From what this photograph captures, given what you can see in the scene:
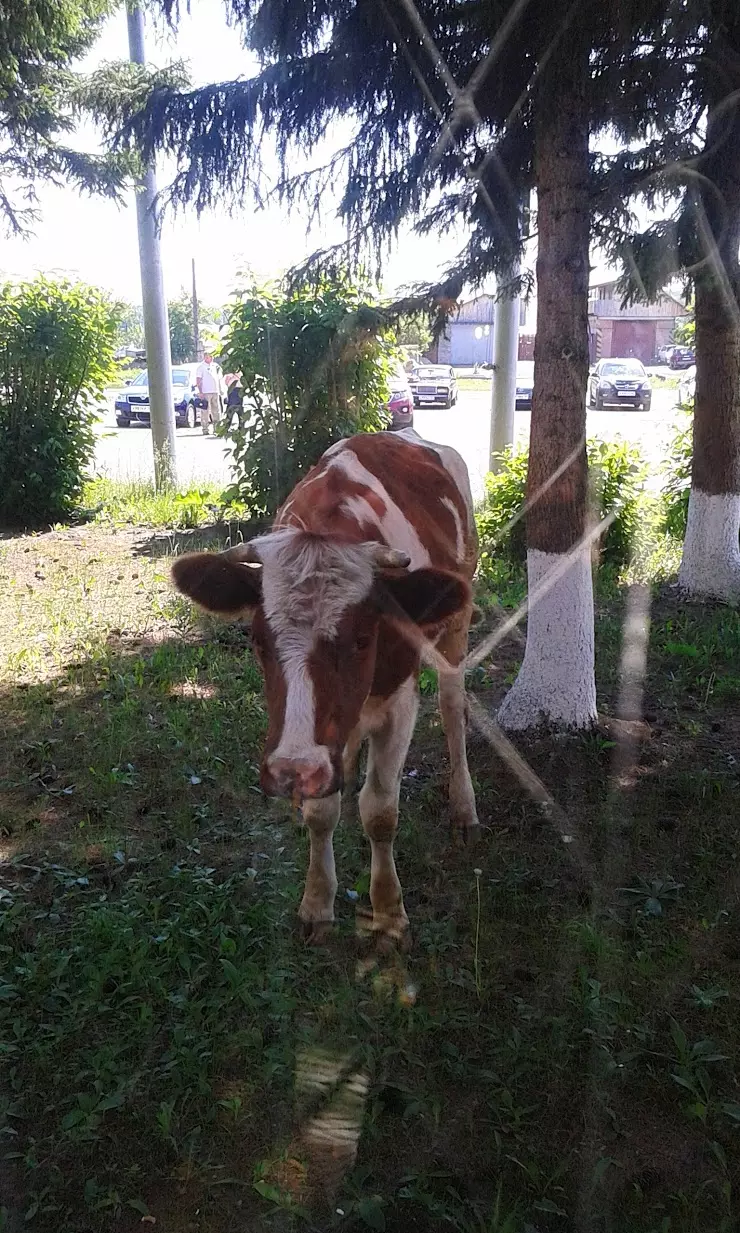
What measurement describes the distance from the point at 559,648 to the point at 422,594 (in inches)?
86.7

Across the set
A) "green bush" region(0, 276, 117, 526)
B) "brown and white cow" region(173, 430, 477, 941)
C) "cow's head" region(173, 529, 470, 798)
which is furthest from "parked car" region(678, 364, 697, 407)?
"cow's head" region(173, 529, 470, 798)

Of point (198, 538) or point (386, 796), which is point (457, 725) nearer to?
point (386, 796)

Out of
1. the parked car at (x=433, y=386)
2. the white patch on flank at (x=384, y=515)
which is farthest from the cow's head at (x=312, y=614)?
the parked car at (x=433, y=386)

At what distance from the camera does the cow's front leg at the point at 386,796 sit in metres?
3.76

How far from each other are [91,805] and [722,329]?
5.76 m

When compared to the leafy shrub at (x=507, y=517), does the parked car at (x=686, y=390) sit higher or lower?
higher

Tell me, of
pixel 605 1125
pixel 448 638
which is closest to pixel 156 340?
pixel 448 638

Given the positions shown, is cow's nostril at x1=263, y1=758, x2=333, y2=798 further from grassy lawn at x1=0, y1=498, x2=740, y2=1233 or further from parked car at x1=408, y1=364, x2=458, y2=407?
parked car at x1=408, y1=364, x2=458, y2=407

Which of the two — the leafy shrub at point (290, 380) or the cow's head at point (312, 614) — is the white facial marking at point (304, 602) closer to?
the cow's head at point (312, 614)

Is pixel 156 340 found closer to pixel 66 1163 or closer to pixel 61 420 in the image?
pixel 61 420

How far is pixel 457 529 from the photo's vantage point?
4828 millimetres

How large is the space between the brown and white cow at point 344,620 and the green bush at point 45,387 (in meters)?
8.04

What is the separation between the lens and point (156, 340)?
1320 cm

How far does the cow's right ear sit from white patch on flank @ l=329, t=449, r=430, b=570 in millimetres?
669
